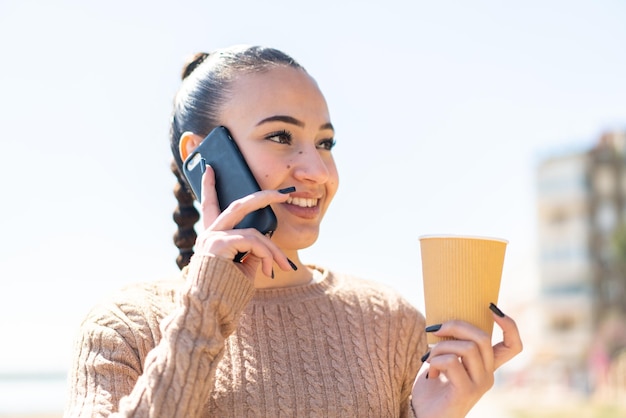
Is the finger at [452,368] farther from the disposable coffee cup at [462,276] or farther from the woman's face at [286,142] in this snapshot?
the woman's face at [286,142]

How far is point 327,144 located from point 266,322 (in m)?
0.54

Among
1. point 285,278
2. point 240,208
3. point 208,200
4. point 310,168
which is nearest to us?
point 240,208

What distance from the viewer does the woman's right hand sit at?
2.14 m

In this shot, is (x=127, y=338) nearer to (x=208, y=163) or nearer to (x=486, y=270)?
(x=208, y=163)

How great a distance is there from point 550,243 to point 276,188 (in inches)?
2339

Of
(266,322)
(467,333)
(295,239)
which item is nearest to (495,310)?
(467,333)

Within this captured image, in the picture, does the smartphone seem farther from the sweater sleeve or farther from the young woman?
the sweater sleeve

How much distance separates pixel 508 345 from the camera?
2.24 meters

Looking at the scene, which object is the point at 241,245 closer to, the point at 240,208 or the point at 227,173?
the point at 240,208

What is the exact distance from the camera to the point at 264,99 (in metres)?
2.49

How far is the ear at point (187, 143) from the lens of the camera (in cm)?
258

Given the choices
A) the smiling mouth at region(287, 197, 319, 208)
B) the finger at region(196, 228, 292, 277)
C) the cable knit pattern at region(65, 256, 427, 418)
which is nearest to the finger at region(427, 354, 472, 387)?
the cable knit pattern at region(65, 256, 427, 418)

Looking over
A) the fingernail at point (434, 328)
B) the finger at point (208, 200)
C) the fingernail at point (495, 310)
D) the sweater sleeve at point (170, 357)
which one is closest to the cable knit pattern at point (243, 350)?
the sweater sleeve at point (170, 357)

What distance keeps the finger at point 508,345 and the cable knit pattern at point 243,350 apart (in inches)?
15.9
